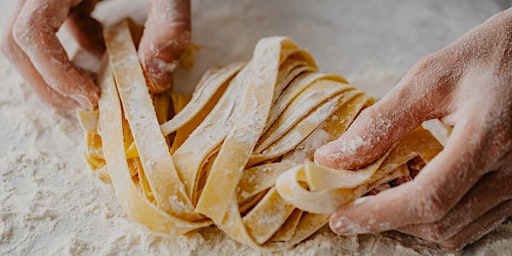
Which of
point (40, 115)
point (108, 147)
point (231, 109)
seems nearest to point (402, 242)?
point (231, 109)

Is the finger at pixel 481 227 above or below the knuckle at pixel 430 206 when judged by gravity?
below

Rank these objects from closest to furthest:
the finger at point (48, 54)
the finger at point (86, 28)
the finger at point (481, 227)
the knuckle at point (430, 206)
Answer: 1. the knuckle at point (430, 206)
2. the finger at point (481, 227)
3. the finger at point (48, 54)
4. the finger at point (86, 28)

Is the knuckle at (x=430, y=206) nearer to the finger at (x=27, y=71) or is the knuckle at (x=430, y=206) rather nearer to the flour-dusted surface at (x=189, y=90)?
the flour-dusted surface at (x=189, y=90)

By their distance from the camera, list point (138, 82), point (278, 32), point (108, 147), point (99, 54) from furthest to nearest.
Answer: point (278, 32) < point (99, 54) < point (138, 82) < point (108, 147)

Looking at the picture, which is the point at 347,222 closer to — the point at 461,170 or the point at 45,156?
the point at 461,170

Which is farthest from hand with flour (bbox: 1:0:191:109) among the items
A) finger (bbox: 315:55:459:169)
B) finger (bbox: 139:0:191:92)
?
finger (bbox: 315:55:459:169)

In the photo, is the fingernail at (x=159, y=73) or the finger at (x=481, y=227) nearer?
the finger at (x=481, y=227)

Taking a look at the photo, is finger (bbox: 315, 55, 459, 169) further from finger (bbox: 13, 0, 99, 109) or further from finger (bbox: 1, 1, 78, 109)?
finger (bbox: 1, 1, 78, 109)

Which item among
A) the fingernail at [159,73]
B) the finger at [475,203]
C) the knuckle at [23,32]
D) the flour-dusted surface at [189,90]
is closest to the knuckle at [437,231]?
the finger at [475,203]
